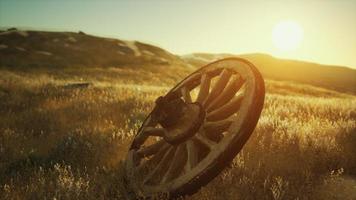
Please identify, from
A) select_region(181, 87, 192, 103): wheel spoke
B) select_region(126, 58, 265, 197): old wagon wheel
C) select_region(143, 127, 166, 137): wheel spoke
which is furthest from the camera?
select_region(181, 87, 192, 103): wheel spoke

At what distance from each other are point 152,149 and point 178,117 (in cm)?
84

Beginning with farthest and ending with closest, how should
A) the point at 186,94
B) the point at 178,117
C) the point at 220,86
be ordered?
the point at 186,94 → the point at 220,86 → the point at 178,117

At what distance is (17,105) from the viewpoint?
10.9 metres

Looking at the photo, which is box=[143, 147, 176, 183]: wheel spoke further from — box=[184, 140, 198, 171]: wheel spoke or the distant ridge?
the distant ridge

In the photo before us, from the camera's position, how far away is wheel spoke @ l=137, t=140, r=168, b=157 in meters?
5.04

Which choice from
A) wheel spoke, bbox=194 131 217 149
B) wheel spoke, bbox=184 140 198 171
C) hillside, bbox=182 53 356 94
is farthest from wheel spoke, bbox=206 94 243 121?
hillside, bbox=182 53 356 94

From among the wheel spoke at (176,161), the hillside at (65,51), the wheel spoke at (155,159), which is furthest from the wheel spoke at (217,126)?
the hillside at (65,51)

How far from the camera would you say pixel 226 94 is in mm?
4746

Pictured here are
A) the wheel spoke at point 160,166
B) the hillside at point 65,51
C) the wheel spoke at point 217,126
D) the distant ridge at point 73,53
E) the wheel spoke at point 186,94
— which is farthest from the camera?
the hillside at point 65,51

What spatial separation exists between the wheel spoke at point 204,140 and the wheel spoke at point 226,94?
540 mm

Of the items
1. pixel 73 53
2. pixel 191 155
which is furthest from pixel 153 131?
pixel 73 53

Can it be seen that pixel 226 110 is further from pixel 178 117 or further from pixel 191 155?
pixel 191 155

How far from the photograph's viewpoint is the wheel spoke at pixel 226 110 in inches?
173

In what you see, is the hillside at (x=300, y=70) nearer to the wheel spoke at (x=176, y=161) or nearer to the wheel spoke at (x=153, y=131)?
the wheel spoke at (x=153, y=131)
